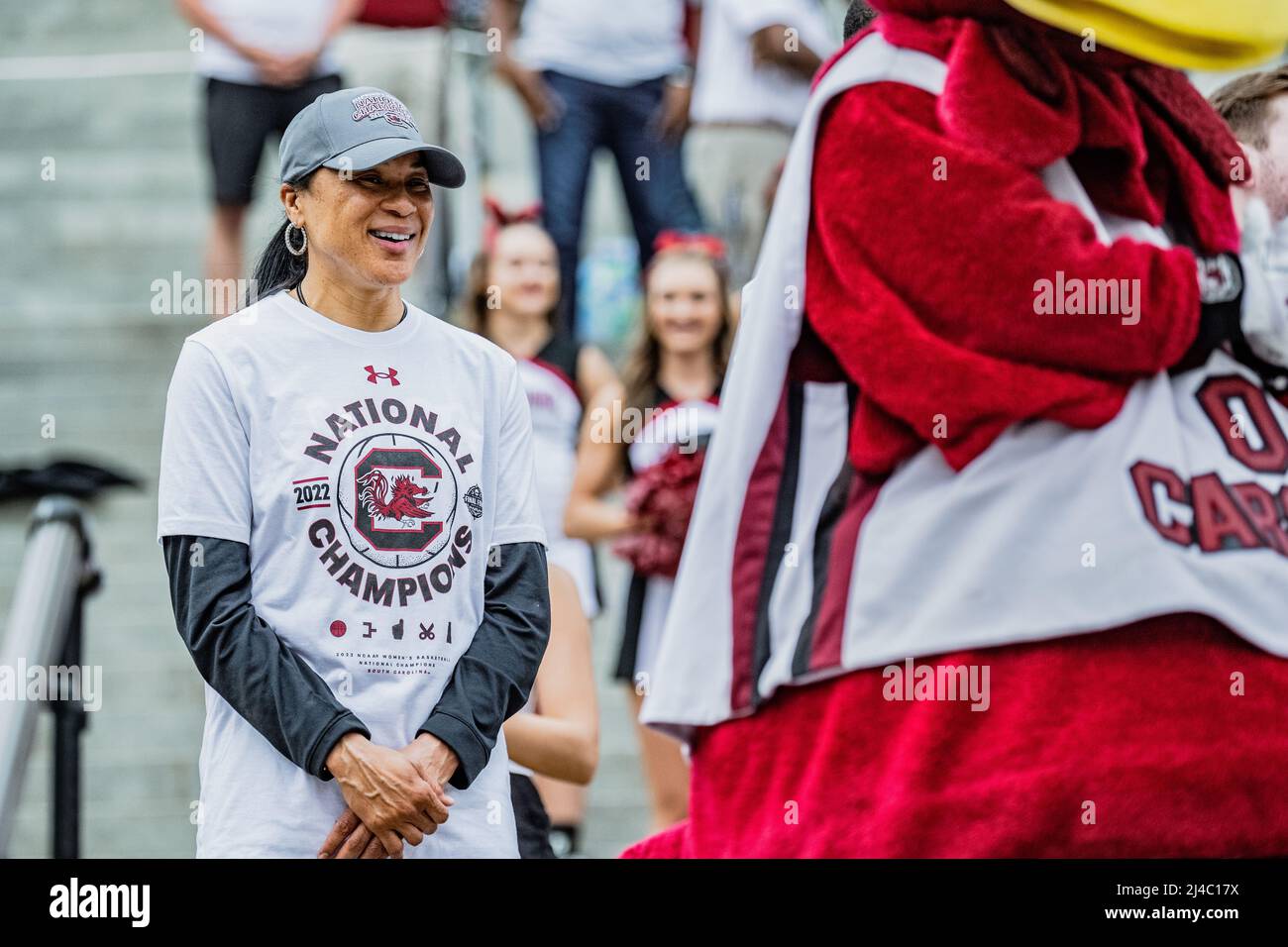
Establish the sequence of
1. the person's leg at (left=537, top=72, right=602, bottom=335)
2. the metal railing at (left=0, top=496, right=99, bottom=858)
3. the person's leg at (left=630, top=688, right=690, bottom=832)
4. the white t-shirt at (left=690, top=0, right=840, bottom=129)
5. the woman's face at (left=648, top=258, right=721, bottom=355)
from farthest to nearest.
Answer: the person's leg at (left=537, top=72, right=602, bottom=335)
the white t-shirt at (left=690, top=0, right=840, bottom=129)
the woman's face at (left=648, top=258, right=721, bottom=355)
the person's leg at (left=630, top=688, right=690, bottom=832)
the metal railing at (left=0, top=496, right=99, bottom=858)

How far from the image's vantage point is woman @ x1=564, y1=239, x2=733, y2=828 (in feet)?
13.8

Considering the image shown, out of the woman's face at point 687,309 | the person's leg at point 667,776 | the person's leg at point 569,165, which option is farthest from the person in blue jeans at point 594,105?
the person's leg at point 667,776

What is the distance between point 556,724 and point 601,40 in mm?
3531

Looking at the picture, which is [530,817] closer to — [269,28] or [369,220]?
[369,220]

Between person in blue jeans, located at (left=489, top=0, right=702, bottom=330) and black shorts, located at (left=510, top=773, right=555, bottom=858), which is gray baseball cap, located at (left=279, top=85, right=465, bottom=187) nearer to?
black shorts, located at (left=510, top=773, right=555, bottom=858)

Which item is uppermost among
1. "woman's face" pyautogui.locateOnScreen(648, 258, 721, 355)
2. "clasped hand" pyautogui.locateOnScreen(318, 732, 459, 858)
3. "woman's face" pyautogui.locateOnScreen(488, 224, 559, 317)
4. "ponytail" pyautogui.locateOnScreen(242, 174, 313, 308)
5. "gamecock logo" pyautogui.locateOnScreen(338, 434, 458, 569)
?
"woman's face" pyautogui.locateOnScreen(488, 224, 559, 317)

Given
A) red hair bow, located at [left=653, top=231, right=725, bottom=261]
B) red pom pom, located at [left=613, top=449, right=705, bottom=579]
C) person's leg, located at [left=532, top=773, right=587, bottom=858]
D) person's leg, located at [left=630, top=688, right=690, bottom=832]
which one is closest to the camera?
person's leg, located at [left=532, top=773, right=587, bottom=858]

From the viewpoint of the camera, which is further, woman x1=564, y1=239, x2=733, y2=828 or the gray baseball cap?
woman x1=564, y1=239, x2=733, y2=828

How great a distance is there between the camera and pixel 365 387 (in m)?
2.36

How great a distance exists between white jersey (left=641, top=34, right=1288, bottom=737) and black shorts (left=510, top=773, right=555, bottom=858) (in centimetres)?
26

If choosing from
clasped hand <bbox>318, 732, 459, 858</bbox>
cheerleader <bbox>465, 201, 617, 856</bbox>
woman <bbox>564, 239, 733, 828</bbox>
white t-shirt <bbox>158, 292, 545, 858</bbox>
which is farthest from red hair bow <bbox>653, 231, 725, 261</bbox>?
clasped hand <bbox>318, 732, 459, 858</bbox>

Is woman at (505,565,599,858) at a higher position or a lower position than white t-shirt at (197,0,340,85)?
lower

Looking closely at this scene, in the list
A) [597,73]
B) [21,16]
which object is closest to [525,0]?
[597,73]
